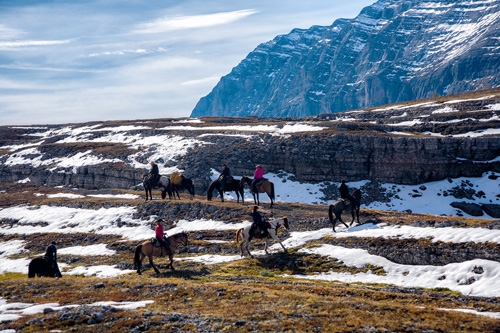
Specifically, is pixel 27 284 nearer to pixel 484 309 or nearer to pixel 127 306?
pixel 127 306

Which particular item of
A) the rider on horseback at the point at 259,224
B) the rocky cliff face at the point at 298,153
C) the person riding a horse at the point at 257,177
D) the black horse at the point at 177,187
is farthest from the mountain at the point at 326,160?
the rider on horseback at the point at 259,224

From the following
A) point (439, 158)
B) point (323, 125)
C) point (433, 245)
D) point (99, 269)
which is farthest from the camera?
point (323, 125)

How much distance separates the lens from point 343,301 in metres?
19.2

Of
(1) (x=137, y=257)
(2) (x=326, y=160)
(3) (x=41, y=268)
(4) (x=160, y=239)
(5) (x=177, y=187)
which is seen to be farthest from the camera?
(2) (x=326, y=160)

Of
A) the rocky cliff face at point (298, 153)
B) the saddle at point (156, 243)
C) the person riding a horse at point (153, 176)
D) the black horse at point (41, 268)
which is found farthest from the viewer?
the rocky cliff face at point (298, 153)

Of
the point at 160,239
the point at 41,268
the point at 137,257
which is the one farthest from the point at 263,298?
the point at 41,268

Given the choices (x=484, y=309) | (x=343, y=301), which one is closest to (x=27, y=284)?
(x=343, y=301)

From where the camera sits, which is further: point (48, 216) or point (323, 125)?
point (323, 125)

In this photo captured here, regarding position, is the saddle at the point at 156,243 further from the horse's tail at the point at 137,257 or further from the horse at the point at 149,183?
the horse at the point at 149,183

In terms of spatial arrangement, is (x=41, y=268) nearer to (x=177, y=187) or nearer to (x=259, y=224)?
(x=259, y=224)

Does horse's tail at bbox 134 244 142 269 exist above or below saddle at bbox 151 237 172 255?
below

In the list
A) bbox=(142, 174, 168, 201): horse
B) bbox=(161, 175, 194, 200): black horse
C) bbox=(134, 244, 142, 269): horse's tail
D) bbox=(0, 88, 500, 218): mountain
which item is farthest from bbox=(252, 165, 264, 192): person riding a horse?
bbox=(134, 244, 142, 269): horse's tail

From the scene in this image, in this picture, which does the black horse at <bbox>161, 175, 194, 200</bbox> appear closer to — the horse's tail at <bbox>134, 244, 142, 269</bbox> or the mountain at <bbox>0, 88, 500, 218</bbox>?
the mountain at <bbox>0, 88, 500, 218</bbox>

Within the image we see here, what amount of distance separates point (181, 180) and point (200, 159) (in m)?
21.7
